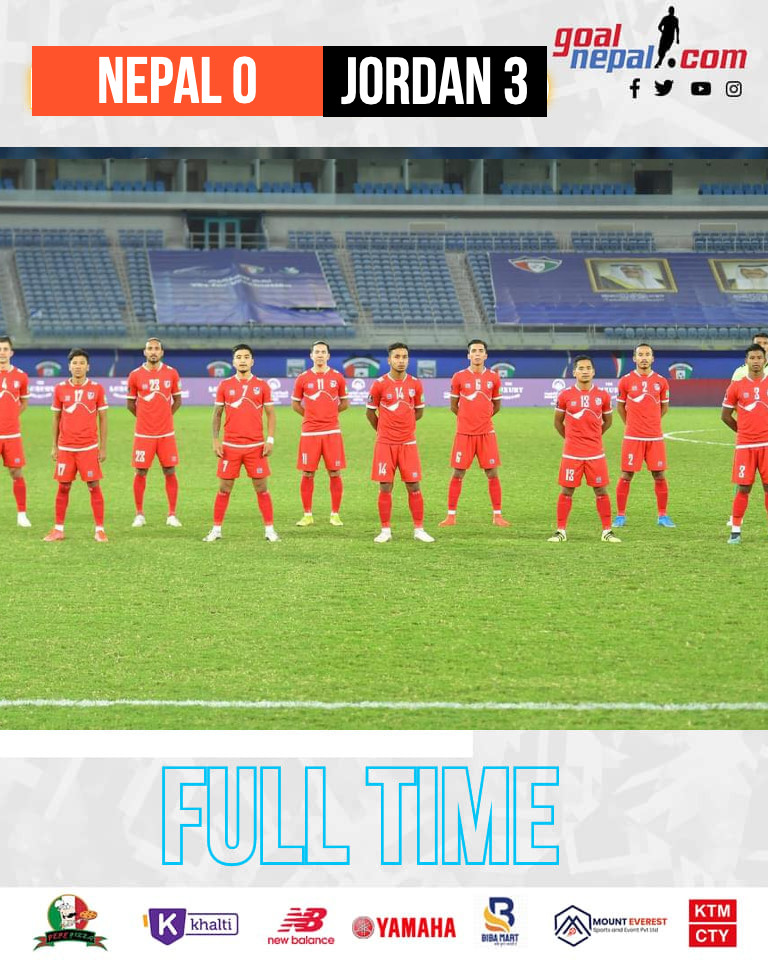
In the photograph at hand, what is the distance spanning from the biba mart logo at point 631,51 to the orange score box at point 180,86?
A: 8.81 m

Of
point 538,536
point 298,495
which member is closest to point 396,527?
point 538,536

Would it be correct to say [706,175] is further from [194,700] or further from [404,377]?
[194,700]

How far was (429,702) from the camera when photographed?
697 centimetres

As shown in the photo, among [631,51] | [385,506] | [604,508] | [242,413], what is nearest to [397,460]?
[385,506]

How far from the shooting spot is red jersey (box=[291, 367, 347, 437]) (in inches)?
558

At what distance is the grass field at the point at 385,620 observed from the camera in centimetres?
694

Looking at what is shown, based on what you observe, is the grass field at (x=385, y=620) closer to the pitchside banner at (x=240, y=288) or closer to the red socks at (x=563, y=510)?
the red socks at (x=563, y=510)

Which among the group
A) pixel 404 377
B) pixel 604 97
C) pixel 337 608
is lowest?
pixel 337 608

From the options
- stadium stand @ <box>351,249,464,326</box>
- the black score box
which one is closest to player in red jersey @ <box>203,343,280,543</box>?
the black score box

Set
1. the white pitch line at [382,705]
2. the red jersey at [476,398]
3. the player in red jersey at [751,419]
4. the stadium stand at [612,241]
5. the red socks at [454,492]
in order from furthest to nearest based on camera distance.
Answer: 1. the stadium stand at [612,241]
2. the red socks at [454,492]
3. the red jersey at [476,398]
4. the player in red jersey at [751,419]
5. the white pitch line at [382,705]

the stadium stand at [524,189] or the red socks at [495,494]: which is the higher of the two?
the stadium stand at [524,189]

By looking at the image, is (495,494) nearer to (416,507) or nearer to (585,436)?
(416,507)

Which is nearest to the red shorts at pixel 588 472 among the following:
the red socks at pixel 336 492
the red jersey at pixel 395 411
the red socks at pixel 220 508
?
the red jersey at pixel 395 411

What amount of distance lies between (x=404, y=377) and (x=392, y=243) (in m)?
39.3
